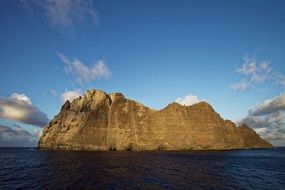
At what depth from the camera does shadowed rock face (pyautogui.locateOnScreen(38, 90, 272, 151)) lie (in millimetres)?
151750

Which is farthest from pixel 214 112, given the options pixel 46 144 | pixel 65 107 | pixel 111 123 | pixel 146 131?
pixel 46 144

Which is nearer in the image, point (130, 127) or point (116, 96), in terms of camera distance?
point (130, 127)

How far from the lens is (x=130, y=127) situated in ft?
535

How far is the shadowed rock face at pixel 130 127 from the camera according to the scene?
15175 centimetres

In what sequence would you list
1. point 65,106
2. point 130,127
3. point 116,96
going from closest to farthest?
1. point 65,106
2. point 130,127
3. point 116,96

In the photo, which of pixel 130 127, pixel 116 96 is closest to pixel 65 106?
pixel 116 96

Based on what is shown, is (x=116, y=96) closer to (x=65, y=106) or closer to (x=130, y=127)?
(x=130, y=127)

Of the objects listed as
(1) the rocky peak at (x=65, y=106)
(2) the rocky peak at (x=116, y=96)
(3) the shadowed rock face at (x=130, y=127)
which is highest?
(2) the rocky peak at (x=116, y=96)

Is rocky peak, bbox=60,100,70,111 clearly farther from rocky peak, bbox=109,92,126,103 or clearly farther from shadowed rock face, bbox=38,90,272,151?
rocky peak, bbox=109,92,126,103

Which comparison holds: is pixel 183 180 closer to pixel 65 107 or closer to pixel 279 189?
pixel 279 189

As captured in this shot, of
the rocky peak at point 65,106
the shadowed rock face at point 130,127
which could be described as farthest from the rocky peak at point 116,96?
the rocky peak at point 65,106

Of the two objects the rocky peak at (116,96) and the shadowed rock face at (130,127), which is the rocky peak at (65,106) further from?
the rocky peak at (116,96)

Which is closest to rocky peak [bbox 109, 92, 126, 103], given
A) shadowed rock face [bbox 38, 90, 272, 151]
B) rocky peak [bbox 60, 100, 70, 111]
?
shadowed rock face [bbox 38, 90, 272, 151]

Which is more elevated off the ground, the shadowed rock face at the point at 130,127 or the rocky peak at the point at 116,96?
the rocky peak at the point at 116,96
